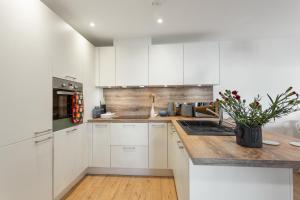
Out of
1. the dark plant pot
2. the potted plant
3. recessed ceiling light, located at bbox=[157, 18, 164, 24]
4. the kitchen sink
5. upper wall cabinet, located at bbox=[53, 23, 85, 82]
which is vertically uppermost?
recessed ceiling light, located at bbox=[157, 18, 164, 24]

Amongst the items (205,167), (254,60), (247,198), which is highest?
(254,60)

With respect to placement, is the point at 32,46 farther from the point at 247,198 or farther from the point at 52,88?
the point at 247,198

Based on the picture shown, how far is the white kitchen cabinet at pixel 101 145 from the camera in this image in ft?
8.39

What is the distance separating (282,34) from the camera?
275cm

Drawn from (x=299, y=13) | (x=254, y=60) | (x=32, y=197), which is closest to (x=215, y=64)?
(x=254, y=60)

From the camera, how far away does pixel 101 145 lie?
8.45ft

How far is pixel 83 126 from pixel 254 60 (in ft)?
10.4

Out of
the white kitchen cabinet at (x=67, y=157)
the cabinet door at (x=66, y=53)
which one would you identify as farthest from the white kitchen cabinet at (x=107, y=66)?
the white kitchen cabinet at (x=67, y=157)

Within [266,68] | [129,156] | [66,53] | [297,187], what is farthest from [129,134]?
[266,68]

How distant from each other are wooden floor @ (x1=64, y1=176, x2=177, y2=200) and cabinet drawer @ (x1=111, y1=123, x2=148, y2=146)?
1.77ft

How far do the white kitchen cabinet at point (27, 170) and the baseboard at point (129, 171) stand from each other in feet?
3.03

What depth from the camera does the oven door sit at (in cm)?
178

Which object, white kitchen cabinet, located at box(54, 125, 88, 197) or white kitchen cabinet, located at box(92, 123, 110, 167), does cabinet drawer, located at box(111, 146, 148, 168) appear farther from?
white kitchen cabinet, located at box(54, 125, 88, 197)

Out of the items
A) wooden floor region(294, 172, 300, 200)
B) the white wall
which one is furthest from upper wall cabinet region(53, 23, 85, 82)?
wooden floor region(294, 172, 300, 200)
